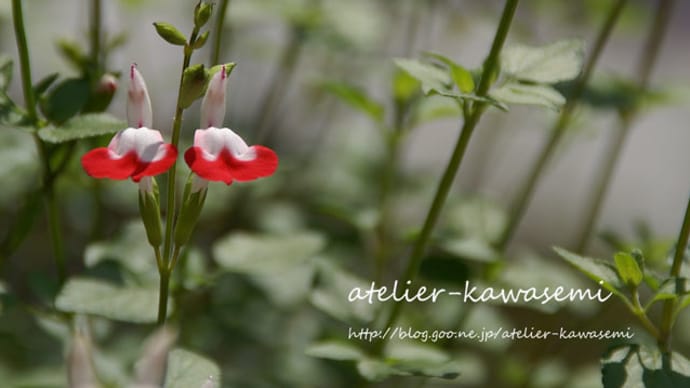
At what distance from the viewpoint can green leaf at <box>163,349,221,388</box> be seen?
0.78 m

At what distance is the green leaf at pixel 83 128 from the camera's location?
2.84ft

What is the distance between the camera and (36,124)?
936 mm

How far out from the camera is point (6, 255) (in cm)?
109

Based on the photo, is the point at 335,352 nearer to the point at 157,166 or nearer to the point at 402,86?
the point at 157,166

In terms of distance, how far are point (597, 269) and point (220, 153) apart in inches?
15.9

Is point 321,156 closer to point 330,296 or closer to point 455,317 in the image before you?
point 455,317

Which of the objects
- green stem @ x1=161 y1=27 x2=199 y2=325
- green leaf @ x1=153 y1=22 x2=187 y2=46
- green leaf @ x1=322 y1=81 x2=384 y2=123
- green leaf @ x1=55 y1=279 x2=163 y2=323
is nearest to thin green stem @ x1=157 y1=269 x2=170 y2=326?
green stem @ x1=161 y1=27 x2=199 y2=325

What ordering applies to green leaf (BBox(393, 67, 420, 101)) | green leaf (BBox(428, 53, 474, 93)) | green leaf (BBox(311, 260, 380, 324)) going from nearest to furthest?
green leaf (BBox(428, 53, 474, 93)), green leaf (BBox(311, 260, 380, 324)), green leaf (BBox(393, 67, 420, 101))

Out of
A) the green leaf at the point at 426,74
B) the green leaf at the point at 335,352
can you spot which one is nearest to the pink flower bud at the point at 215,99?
the green leaf at the point at 426,74

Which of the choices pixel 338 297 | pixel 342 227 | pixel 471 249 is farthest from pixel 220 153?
pixel 342 227

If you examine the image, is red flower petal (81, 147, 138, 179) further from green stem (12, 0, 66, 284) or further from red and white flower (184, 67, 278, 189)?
green stem (12, 0, 66, 284)

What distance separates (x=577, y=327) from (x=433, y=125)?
1572mm

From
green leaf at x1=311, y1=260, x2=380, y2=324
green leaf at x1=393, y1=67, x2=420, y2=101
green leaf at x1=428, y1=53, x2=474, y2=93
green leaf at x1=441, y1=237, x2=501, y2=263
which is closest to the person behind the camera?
green leaf at x1=428, y1=53, x2=474, y2=93

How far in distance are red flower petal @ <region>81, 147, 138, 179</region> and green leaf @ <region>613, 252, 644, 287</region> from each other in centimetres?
47
